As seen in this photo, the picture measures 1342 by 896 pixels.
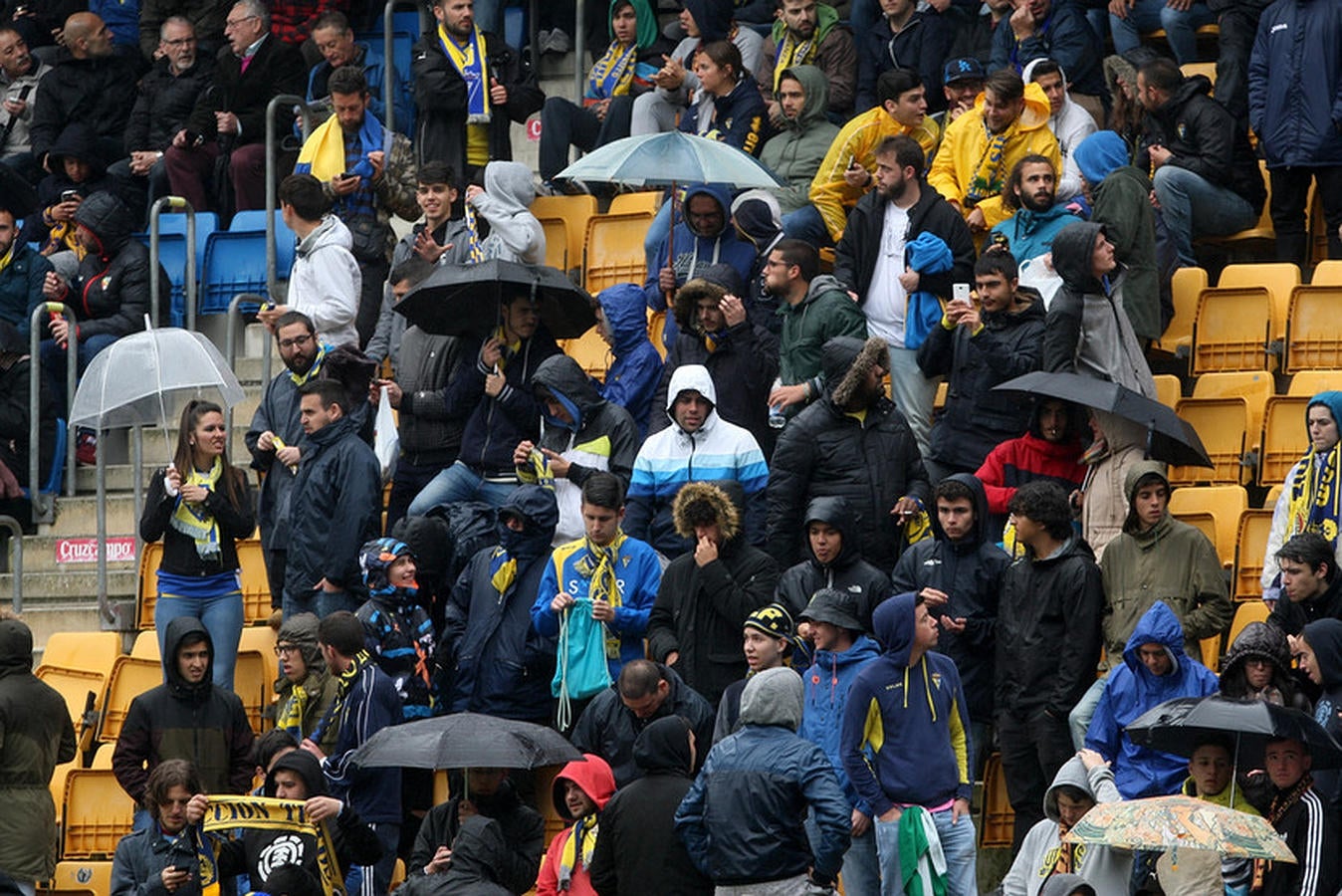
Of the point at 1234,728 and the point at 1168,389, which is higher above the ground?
the point at 1168,389

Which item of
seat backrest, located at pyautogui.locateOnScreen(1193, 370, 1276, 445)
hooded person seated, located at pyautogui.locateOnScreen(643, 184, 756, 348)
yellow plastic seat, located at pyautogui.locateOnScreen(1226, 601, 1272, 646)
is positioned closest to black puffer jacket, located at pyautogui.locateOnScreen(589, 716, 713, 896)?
yellow plastic seat, located at pyautogui.locateOnScreen(1226, 601, 1272, 646)

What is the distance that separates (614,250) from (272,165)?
2.06m

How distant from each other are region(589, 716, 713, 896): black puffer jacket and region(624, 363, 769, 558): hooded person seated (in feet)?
8.27

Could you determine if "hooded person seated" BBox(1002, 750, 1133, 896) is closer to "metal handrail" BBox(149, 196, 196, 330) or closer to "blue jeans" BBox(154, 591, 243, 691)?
"blue jeans" BBox(154, 591, 243, 691)

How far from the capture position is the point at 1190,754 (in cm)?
1188

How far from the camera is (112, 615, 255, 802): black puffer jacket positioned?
546 inches

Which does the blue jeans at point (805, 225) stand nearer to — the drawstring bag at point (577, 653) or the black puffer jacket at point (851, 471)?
the black puffer jacket at point (851, 471)

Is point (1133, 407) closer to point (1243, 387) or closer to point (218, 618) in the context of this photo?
point (1243, 387)

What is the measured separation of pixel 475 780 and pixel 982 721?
238 centimetres

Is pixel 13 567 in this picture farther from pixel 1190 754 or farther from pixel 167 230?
pixel 1190 754

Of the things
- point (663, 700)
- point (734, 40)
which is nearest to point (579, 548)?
point (663, 700)

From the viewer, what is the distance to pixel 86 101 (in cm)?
1973

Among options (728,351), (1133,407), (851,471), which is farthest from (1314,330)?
(728,351)

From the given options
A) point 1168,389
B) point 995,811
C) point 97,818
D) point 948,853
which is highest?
point 1168,389
